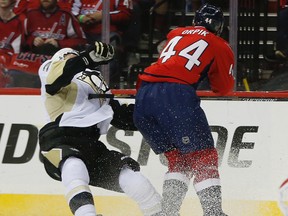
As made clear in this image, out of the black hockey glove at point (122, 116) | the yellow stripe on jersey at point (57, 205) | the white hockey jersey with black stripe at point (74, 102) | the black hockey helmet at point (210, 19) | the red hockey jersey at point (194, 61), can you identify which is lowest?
the yellow stripe on jersey at point (57, 205)

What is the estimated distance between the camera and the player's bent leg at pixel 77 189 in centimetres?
472

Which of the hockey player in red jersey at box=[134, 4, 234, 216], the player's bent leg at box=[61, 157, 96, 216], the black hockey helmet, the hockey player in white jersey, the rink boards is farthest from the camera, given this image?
the rink boards

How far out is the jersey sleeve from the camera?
5.05m

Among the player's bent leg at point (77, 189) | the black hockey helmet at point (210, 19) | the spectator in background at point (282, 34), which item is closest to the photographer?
the player's bent leg at point (77, 189)

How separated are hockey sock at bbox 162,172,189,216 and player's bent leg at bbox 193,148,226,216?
0.47ft

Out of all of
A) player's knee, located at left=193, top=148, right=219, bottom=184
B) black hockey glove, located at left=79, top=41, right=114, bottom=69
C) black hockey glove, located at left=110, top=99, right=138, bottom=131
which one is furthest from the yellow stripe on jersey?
black hockey glove, located at left=79, top=41, right=114, bottom=69

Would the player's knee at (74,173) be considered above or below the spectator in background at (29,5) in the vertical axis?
below

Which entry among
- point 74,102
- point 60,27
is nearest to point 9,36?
point 60,27

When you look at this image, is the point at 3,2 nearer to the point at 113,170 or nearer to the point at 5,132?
the point at 5,132

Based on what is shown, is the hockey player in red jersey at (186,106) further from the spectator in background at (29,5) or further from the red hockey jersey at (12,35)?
the red hockey jersey at (12,35)

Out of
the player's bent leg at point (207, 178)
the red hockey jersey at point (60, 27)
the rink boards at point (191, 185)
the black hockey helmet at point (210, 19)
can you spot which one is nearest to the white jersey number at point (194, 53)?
the black hockey helmet at point (210, 19)

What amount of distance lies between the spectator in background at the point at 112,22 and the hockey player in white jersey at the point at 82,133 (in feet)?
4.41

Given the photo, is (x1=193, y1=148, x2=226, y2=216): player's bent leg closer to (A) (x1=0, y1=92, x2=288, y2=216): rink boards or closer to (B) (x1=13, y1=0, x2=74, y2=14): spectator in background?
(A) (x1=0, y1=92, x2=288, y2=216): rink boards

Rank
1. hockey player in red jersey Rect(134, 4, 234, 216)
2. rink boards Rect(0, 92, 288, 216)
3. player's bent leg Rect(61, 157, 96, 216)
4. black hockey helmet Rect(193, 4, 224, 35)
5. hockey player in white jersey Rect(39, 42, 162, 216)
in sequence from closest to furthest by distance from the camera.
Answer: player's bent leg Rect(61, 157, 96, 216) → hockey player in white jersey Rect(39, 42, 162, 216) → hockey player in red jersey Rect(134, 4, 234, 216) → black hockey helmet Rect(193, 4, 224, 35) → rink boards Rect(0, 92, 288, 216)
